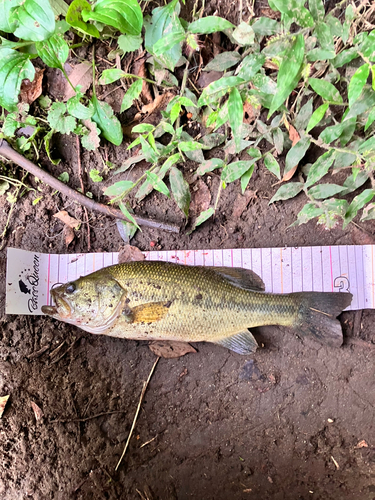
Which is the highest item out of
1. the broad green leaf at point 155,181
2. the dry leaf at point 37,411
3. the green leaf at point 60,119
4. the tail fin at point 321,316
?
the green leaf at point 60,119

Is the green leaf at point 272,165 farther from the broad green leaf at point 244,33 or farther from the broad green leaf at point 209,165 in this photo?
the broad green leaf at point 244,33

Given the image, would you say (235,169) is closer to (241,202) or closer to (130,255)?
(241,202)

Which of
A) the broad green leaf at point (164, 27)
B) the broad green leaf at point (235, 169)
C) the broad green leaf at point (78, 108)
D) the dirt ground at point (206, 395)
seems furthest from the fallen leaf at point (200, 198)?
the broad green leaf at point (78, 108)

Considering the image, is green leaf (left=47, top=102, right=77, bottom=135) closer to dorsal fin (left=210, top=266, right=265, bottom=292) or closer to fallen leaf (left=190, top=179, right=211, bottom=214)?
fallen leaf (left=190, top=179, right=211, bottom=214)

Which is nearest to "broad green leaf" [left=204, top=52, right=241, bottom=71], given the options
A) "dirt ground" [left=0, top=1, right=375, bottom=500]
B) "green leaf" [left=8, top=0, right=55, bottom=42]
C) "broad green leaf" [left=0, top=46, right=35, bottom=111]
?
"dirt ground" [left=0, top=1, right=375, bottom=500]

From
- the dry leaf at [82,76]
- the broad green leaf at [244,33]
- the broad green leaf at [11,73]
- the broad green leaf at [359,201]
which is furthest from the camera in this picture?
the dry leaf at [82,76]

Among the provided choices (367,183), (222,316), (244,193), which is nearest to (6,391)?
(222,316)

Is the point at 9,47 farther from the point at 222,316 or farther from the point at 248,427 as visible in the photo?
the point at 248,427
